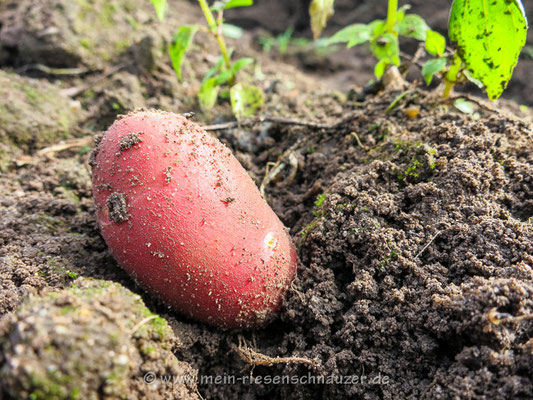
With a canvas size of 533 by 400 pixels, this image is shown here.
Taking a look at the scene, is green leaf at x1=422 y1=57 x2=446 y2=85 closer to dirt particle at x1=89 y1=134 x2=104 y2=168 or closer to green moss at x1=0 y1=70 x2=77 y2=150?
dirt particle at x1=89 y1=134 x2=104 y2=168

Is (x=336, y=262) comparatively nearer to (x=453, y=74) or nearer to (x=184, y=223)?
(x=184, y=223)

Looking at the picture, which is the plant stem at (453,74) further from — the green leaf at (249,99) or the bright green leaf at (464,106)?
the green leaf at (249,99)

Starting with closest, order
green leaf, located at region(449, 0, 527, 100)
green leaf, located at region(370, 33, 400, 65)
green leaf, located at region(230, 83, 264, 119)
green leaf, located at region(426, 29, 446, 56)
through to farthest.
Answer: green leaf, located at region(449, 0, 527, 100) → green leaf, located at region(426, 29, 446, 56) → green leaf, located at region(370, 33, 400, 65) → green leaf, located at region(230, 83, 264, 119)

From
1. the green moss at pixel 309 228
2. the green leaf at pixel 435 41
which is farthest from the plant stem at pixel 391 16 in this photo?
the green moss at pixel 309 228

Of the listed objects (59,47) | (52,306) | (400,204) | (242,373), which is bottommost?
(242,373)

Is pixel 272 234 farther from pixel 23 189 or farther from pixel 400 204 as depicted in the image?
pixel 23 189

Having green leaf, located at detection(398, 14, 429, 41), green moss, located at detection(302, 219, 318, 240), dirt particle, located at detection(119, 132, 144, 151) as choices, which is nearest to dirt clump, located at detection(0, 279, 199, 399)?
dirt particle, located at detection(119, 132, 144, 151)

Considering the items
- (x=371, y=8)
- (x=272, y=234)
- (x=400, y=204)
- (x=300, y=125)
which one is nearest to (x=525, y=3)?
(x=371, y=8)
